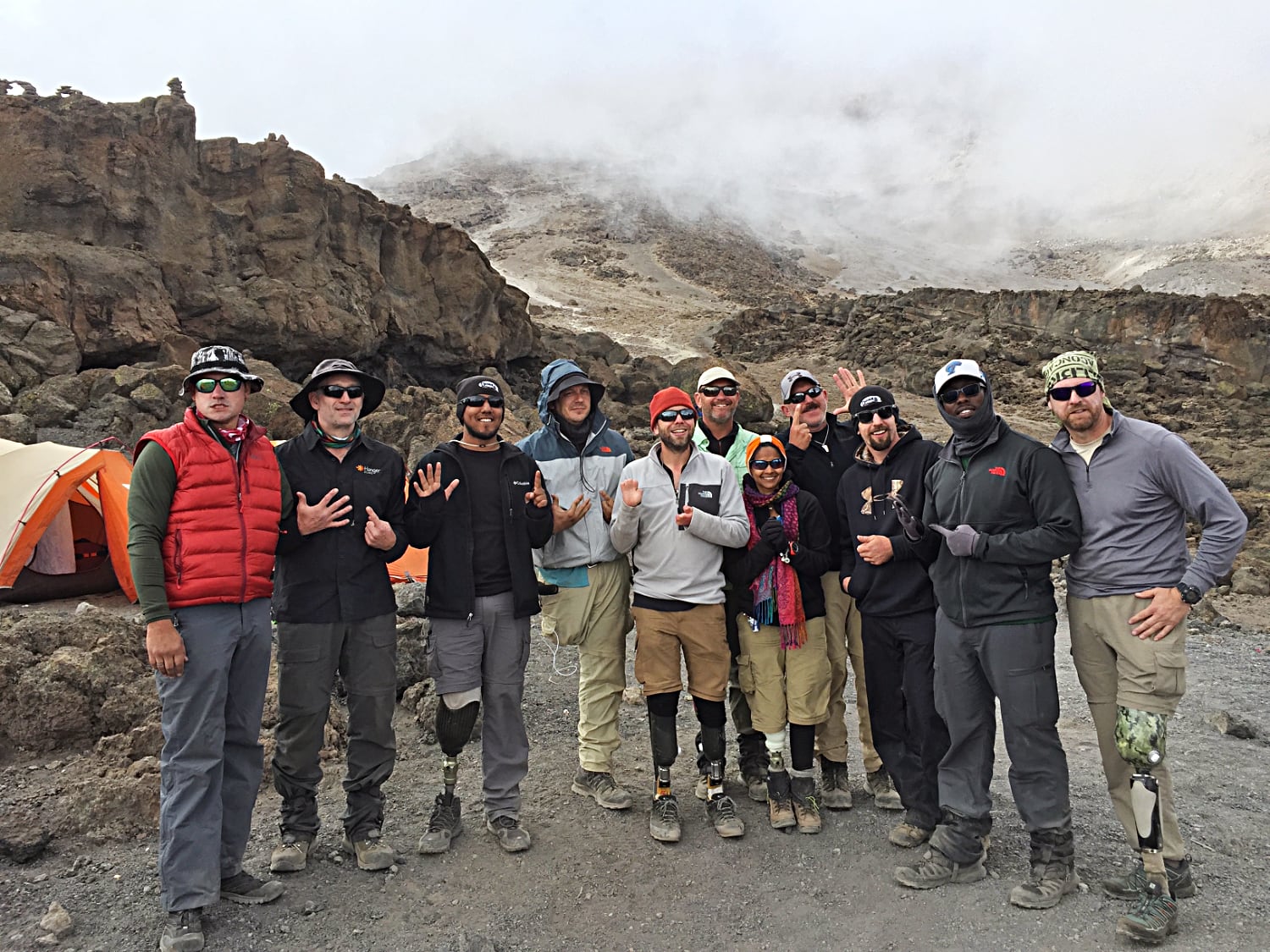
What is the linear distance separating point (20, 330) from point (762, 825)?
1449 centimetres

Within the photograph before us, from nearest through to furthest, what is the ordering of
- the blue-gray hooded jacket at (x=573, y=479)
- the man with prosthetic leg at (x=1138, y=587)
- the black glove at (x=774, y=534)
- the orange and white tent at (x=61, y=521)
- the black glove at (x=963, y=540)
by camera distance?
the man with prosthetic leg at (x=1138, y=587), the black glove at (x=963, y=540), the black glove at (x=774, y=534), the blue-gray hooded jacket at (x=573, y=479), the orange and white tent at (x=61, y=521)

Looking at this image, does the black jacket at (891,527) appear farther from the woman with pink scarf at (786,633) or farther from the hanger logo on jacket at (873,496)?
the woman with pink scarf at (786,633)

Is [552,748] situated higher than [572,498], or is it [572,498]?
[572,498]

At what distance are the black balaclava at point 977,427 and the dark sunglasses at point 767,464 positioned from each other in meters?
0.90

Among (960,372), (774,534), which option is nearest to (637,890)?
(774,534)

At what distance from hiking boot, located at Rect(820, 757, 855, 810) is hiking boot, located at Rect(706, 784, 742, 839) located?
492mm

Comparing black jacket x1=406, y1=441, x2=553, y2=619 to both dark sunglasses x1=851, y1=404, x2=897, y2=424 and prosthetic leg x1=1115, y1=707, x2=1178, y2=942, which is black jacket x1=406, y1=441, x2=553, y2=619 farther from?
prosthetic leg x1=1115, y1=707, x2=1178, y2=942

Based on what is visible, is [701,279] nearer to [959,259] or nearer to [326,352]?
[959,259]

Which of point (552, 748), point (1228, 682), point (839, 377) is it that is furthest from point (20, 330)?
point (1228, 682)

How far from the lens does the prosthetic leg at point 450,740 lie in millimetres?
4008

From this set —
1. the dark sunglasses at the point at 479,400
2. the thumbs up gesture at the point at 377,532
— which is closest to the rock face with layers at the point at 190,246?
the dark sunglasses at the point at 479,400

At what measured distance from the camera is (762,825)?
419 cm

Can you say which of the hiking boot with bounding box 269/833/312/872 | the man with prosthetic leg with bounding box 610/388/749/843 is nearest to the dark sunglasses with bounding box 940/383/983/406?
the man with prosthetic leg with bounding box 610/388/749/843

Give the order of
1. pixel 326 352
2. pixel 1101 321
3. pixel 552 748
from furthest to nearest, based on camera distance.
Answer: pixel 1101 321 → pixel 326 352 → pixel 552 748
